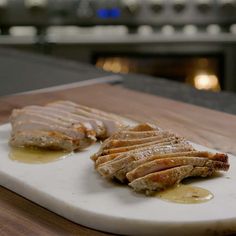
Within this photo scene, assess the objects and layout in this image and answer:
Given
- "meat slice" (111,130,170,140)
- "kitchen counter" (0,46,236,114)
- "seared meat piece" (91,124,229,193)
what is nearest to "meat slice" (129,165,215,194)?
"seared meat piece" (91,124,229,193)

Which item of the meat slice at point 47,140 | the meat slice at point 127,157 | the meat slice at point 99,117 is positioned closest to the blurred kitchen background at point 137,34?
the meat slice at point 99,117

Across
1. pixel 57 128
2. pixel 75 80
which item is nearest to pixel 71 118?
pixel 57 128

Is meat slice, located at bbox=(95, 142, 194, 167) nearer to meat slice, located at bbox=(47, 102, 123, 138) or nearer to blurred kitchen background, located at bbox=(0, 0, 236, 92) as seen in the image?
meat slice, located at bbox=(47, 102, 123, 138)

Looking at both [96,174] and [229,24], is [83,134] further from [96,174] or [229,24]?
[229,24]

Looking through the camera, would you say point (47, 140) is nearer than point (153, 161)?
No

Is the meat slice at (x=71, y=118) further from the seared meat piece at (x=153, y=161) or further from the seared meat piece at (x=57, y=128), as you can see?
the seared meat piece at (x=153, y=161)

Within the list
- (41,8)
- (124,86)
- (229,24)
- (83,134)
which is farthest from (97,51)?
(83,134)

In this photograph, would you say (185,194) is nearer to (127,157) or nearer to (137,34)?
(127,157)
